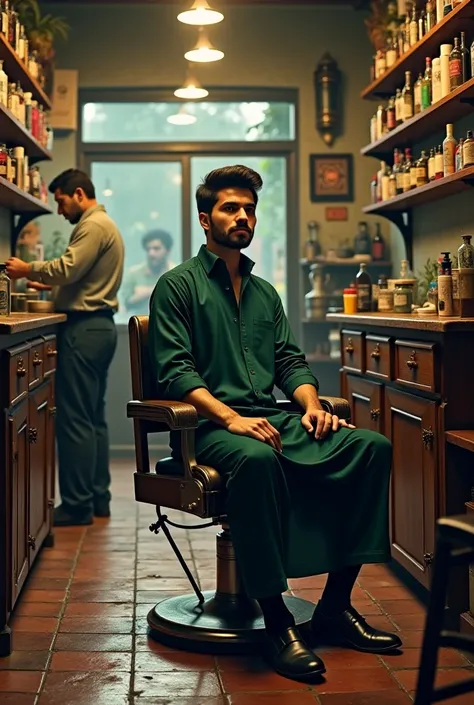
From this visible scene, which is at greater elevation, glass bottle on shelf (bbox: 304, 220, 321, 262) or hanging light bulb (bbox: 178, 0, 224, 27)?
hanging light bulb (bbox: 178, 0, 224, 27)

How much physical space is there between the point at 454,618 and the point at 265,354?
0.97 metres

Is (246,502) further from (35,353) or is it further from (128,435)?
(128,435)

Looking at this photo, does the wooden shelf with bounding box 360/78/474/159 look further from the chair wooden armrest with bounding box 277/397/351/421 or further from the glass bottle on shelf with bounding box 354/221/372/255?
the glass bottle on shelf with bounding box 354/221/372/255

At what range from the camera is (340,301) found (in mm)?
6996

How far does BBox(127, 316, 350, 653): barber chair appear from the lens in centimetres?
288

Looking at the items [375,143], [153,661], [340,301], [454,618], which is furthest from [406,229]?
[153,661]

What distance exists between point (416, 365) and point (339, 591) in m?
0.80

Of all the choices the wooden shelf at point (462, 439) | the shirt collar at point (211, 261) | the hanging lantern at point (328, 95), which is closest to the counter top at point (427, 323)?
the wooden shelf at point (462, 439)

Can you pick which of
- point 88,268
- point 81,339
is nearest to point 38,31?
point 88,268

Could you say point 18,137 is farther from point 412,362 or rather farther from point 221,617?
point 221,617

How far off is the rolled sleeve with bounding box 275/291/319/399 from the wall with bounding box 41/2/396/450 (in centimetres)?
371

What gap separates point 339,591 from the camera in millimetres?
2998

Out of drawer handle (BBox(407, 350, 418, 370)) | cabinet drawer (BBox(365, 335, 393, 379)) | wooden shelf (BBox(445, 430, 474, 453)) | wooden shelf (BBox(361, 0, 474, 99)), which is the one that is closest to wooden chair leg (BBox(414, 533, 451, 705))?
wooden shelf (BBox(445, 430, 474, 453))

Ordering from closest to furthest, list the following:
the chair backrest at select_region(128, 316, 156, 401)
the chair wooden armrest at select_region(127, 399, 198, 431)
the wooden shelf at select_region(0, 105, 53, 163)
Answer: the chair wooden armrest at select_region(127, 399, 198, 431) → the chair backrest at select_region(128, 316, 156, 401) → the wooden shelf at select_region(0, 105, 53, 163)
